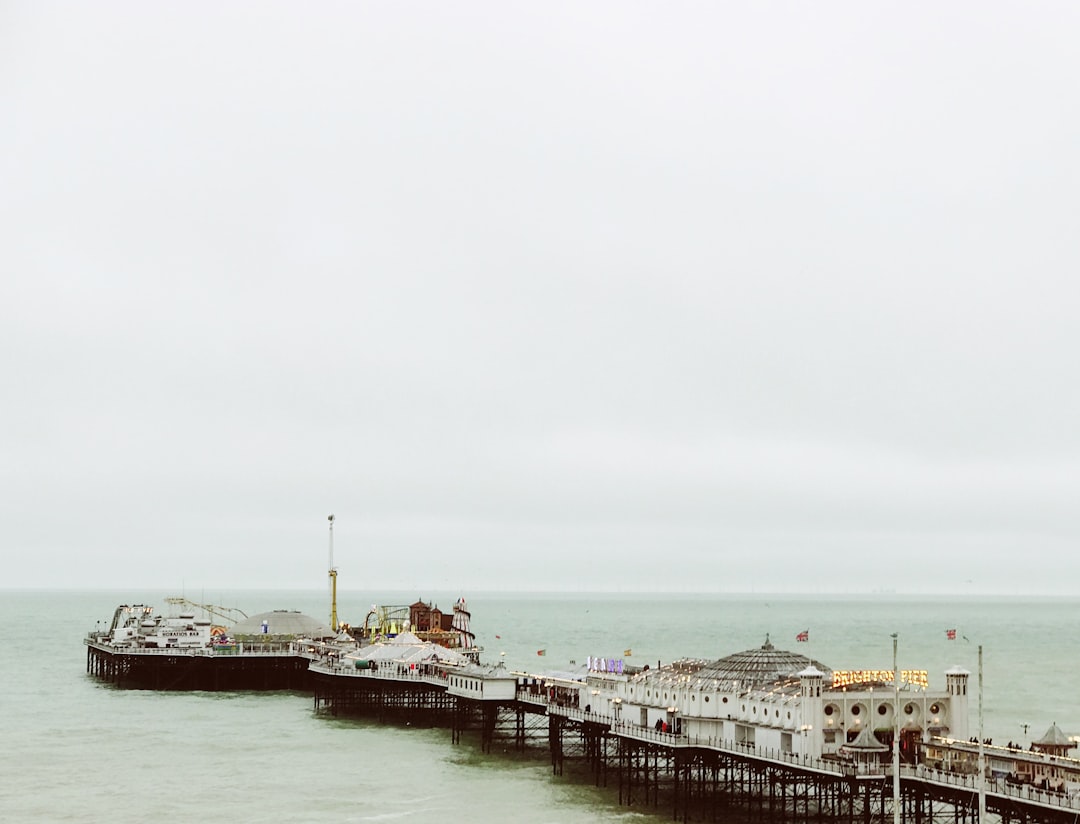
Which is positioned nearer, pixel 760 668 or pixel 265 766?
pixel 760 668

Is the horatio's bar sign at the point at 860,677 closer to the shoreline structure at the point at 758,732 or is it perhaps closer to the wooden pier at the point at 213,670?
the shoreline structure at the point at 758,732

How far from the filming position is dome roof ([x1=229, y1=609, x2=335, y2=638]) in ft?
530

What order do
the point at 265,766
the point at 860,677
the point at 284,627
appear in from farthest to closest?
the point at 284,627
the point at 265,766
the point at 860,677

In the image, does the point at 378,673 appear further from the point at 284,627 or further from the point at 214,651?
the point at 284,627

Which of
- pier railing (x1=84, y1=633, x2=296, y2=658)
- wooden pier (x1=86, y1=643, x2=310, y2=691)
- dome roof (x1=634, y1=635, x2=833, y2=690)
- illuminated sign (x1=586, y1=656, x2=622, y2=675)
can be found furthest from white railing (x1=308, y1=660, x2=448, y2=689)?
dome roof (x1=634, y1=635, x2=833, y2=690)

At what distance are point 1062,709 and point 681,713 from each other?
65.9m

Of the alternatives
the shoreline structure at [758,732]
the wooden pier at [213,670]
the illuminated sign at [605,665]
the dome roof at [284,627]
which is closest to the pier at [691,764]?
the shoreline structure at [758,732]

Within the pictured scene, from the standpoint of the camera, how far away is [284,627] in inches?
6471

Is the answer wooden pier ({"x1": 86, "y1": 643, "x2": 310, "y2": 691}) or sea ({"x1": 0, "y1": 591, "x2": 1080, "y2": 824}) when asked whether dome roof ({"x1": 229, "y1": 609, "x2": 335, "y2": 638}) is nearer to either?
wooden pier ({"x1": 86, "y1": 643, "x2": 310, "y2": 691})

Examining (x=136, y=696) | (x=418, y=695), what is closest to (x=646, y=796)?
(x=418, y=695)

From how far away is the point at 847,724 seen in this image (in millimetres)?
69875

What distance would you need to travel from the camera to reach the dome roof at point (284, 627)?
530ft

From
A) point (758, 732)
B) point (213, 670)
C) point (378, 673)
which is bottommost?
point (213, 670)

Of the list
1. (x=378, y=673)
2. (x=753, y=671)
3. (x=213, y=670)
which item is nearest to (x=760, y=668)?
(x=753, y=671)
